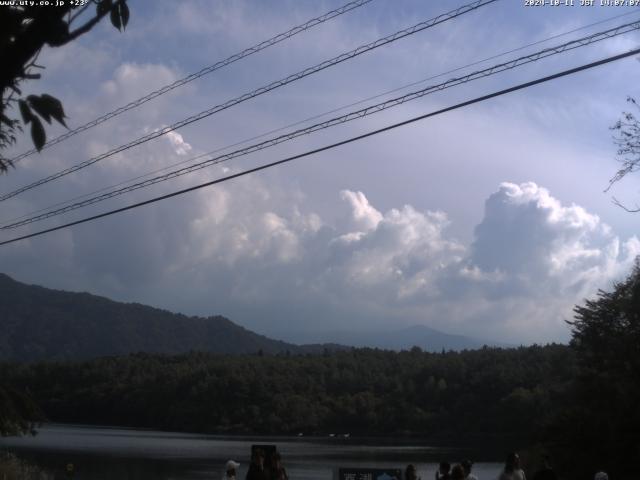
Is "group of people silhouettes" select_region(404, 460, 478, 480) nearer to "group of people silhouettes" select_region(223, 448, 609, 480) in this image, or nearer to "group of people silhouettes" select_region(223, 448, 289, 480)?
"group of people silhouettes" select_region(223, 448, 609, 480)

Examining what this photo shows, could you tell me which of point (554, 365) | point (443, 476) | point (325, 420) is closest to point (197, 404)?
point (325, 420)

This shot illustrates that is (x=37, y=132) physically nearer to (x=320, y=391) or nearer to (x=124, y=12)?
(x=124, y=12)

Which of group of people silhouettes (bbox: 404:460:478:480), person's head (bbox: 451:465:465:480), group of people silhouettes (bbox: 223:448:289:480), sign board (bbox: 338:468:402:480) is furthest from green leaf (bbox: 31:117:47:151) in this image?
sign board (bbox: 338:468:402:480)

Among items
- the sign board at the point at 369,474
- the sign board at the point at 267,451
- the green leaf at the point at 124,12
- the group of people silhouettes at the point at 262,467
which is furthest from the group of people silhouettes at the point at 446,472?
the green leaf at the point at 124,12

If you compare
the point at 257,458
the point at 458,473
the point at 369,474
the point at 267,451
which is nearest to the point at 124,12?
the point at 458,473

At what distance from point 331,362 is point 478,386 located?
1493 inches

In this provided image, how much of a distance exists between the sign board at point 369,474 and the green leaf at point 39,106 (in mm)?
9851

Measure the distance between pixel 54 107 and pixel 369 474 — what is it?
1017cm

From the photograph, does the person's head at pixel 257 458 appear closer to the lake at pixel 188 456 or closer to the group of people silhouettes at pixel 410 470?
the group of people silhouettes at pixel 410 470

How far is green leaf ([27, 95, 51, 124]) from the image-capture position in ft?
12.0

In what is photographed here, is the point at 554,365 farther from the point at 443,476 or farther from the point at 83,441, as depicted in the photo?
the point at 443,476

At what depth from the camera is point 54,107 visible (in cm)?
365

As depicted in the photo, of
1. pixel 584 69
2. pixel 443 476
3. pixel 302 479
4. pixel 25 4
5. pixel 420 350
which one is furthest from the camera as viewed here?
pixel 420 350

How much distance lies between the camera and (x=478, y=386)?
75.1m
